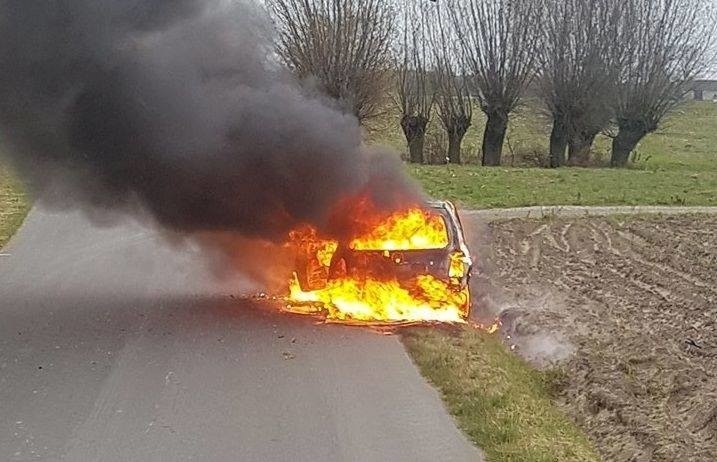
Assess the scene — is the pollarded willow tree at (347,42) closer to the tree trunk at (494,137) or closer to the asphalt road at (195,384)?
the tree trunk at (494,137)

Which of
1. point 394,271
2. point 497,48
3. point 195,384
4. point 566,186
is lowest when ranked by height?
point 566,186

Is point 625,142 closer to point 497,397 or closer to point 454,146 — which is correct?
point 454,146

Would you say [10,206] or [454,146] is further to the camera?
[454,146]

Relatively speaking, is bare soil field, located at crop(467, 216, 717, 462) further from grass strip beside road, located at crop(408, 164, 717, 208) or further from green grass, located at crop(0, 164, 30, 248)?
green grass, located at crop(0, 164, 30, 248)

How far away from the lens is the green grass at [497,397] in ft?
22.8

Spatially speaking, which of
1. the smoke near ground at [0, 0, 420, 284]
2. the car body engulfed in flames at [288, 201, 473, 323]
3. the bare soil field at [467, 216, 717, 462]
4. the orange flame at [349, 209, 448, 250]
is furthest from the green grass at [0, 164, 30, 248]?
the bare soil field at [467, 216, 717, 462]

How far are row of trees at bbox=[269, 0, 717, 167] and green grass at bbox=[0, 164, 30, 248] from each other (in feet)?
61.6

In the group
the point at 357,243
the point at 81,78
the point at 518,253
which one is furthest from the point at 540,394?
the point at 518,253

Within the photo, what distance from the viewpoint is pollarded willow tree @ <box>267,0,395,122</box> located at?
127ft

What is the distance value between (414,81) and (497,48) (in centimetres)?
376

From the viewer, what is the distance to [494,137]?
43.2 m

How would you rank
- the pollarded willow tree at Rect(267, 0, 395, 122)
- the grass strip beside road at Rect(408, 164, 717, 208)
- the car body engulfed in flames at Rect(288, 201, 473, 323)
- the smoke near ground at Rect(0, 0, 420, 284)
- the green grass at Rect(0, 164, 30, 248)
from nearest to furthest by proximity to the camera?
1. the car body engulfed in flames at Rect(288, 201, 473, 323)
2. the smoke near ground at Rect(0, 0, 420, 284)
3. the green grass at Rect(0, 164, 30, 248)
4. the grass strip beside road at Rect(408, 164, 717, 208)
5. the pollarded willow tree at Rect(267, 0, 395, 122)

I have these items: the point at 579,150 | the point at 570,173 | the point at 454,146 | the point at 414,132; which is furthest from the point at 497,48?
the point at 570,173

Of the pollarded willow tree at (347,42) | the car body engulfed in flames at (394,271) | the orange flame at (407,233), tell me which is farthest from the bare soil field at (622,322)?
the pollarded willow tree at (347,42)
